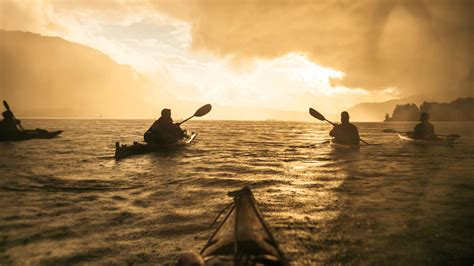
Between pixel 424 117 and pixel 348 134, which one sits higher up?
pixel 424 117

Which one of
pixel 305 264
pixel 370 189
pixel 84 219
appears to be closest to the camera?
pixel 305 264

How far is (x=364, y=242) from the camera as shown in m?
5.37

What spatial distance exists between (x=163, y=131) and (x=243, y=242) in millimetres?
16000

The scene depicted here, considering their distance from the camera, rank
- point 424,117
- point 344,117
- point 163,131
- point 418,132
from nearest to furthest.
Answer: point 163,131, point 344,117, point 424,117, point 418,132

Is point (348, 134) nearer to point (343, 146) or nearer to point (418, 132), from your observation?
point (343, 146)

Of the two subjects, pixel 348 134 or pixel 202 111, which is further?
pixel 202 111

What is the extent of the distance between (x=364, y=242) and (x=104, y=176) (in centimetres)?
975

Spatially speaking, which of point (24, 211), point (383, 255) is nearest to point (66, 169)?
point (24, 211)

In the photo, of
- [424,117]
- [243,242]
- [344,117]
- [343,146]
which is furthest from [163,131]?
[424,117]

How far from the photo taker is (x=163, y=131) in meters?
18.9

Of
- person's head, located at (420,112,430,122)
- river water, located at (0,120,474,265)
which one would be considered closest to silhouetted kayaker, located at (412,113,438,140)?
person's head, located at (420,112,430,122)

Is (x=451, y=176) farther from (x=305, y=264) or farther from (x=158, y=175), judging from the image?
(x=158, y=175)

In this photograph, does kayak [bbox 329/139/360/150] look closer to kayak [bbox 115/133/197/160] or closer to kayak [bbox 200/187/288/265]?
kayak [bbox 115/133/197/160]

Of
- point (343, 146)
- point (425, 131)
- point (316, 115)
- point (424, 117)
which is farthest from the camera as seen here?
point (316, 115)
